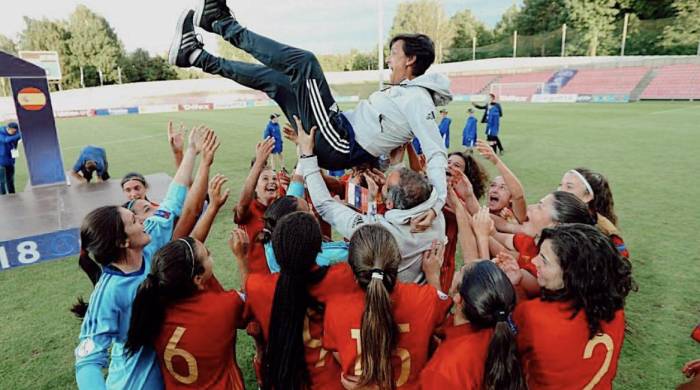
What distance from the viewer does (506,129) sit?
1695 centimetres

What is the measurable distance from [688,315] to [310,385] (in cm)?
353

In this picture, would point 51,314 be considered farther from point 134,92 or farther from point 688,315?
point 134,92

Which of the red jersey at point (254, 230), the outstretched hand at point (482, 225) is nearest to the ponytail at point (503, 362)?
the outstretched hand at point (482, 225)

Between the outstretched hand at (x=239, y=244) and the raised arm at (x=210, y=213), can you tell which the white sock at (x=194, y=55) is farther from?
the outstretched hand at (x=239, y=244)

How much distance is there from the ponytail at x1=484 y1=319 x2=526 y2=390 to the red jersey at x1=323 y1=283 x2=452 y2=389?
0.35m

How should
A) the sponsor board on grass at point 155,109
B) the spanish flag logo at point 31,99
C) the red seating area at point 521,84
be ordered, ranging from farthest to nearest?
the red seating area at point 521,84, the sponsor board on grass at point 155,109, the spanish flag logo at point 31,99

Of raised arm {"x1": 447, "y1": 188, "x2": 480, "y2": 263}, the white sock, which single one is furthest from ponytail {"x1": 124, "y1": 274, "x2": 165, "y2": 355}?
the white sock

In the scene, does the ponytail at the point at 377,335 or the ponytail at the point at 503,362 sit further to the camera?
the ponytail at the point at 377,335

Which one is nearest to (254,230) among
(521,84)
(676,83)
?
(676,83)

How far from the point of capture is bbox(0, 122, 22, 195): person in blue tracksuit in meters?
8.27

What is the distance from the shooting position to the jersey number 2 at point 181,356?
1.85 meters

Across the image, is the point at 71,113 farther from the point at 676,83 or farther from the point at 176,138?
the point at 676,83

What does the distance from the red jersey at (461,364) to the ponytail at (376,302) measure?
171 millimetres

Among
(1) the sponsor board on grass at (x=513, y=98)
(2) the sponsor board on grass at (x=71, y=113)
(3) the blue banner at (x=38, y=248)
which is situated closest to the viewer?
(3) the blue banner at (x=38, y=248)
